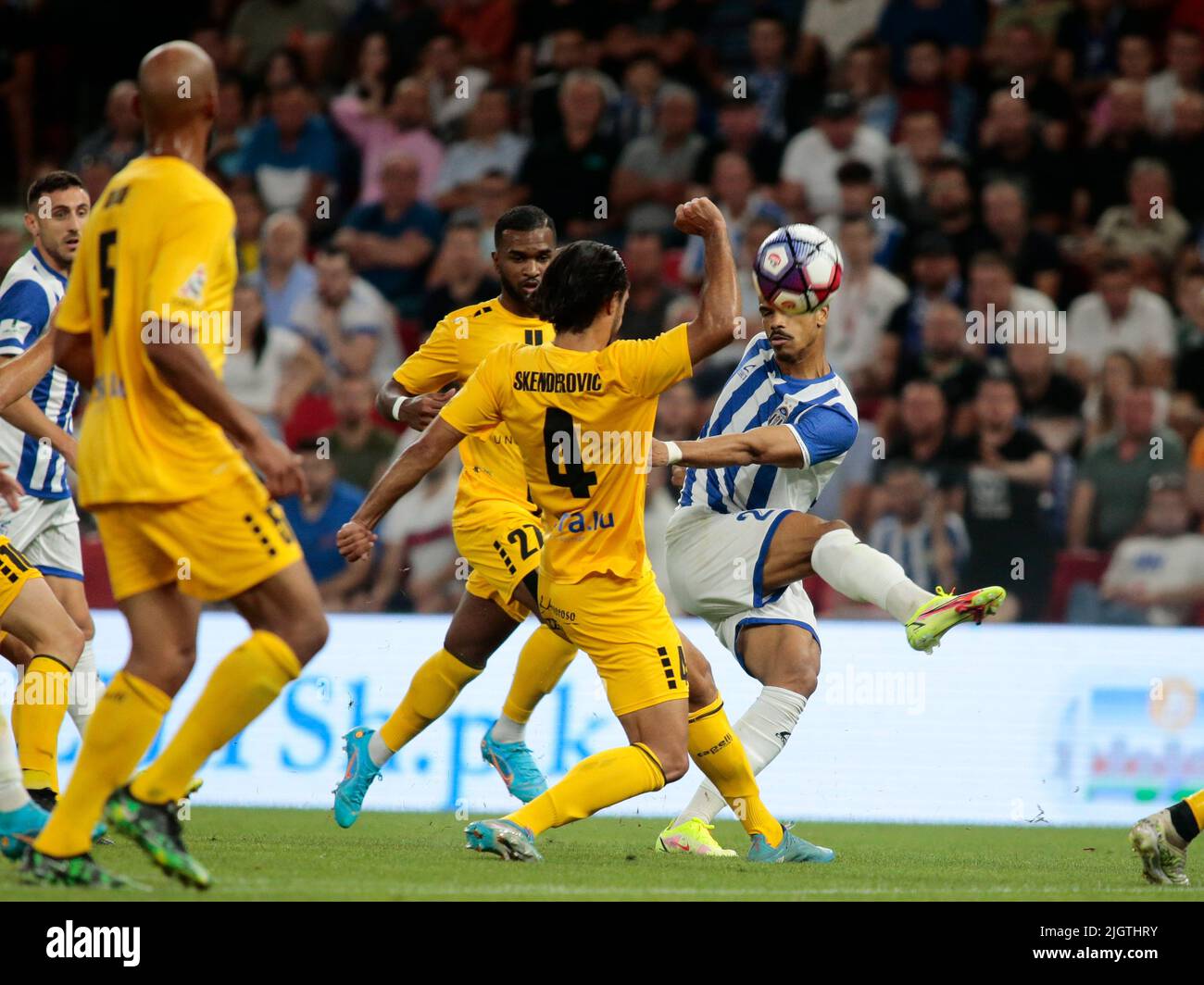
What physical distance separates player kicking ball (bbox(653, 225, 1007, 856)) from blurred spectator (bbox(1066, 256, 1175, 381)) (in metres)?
5.97

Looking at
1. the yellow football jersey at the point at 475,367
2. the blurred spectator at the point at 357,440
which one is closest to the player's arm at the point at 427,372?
the yellow football jersey at the point at 475,367

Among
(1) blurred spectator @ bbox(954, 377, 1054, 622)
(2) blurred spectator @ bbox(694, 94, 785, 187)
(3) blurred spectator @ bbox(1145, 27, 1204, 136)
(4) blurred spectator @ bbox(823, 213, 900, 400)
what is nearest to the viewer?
(1) blurred spectator @ bbox(954, 377, 1054, 622)

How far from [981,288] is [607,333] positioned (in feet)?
24.1

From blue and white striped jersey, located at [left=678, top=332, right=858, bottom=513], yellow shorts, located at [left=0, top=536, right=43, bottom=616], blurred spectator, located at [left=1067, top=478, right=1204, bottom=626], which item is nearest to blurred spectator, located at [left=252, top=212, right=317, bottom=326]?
blurred spectator, located at [left=1067, top=478, right=1204, bottom=626]

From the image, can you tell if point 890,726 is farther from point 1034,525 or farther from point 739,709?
point 1034,525

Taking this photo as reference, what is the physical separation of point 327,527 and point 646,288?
9.81ft

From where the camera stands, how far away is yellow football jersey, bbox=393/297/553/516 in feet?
25.7

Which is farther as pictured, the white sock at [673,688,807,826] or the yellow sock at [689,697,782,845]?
the white sock at [673,688,807,826]

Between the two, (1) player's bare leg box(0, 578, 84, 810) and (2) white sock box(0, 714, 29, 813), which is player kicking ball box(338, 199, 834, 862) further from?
(1) player's bare leg box(0, 578, 84, 810)

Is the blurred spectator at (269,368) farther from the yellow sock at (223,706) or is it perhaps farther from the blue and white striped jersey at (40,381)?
the yellow sock at (223,706)

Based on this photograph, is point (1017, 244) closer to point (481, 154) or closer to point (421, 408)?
point (481, 154)

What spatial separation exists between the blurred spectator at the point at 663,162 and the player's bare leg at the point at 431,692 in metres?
6.77

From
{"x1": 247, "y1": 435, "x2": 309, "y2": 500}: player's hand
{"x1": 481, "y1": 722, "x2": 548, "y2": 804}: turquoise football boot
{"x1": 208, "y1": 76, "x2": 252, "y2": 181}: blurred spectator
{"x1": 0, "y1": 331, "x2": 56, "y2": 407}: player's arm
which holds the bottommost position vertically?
{"x1": 481, "y1": 722, "x2": 548, "y2": 804}: turquoise football boot

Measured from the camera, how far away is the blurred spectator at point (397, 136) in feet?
49.1
